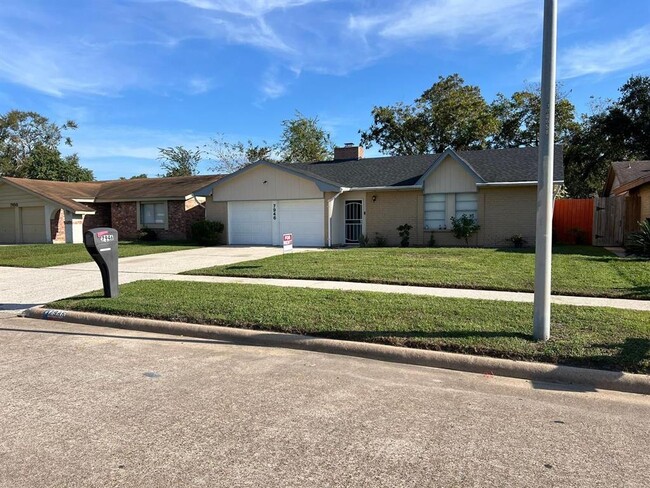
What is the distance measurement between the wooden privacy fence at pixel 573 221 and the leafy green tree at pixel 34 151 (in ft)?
144

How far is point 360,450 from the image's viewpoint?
3529 mm

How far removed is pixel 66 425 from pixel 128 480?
3.85 ft

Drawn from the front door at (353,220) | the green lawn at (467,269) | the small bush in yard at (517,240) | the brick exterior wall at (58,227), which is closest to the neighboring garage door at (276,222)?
the front door at (353,220)

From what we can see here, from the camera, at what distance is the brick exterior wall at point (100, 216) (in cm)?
2819

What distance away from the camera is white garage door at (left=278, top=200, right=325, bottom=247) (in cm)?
2075

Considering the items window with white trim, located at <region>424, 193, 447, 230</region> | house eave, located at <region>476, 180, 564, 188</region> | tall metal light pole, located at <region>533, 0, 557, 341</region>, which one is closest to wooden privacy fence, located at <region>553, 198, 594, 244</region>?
house eave, located at <region>476, 180, 564, 188</region>

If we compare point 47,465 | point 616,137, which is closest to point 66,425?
point 47,465

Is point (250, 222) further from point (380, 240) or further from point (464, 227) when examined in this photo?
point (464, 227)

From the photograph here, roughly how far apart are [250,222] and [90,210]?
10.8 meters

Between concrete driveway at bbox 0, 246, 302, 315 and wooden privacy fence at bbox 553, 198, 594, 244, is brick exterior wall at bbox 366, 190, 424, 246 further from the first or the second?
wooden privacy fence at bbox 553, 198, 594, 244

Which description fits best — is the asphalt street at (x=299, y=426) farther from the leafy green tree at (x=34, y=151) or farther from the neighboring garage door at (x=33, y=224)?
the leafy green tree at (x=34, y=151)

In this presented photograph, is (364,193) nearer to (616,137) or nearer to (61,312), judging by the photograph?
(61,312)

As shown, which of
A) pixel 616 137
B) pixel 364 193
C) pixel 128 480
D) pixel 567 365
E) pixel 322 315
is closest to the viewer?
pixel 128 480

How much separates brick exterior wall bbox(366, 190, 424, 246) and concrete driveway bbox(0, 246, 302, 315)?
519 cm
